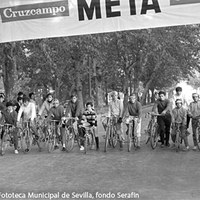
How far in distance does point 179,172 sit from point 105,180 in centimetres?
169

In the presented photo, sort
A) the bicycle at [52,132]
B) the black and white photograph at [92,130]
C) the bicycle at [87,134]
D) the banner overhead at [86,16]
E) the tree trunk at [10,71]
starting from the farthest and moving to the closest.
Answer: the tree trunk at [10,71], the bicycle at [52,132], the bicycle at [87,134], the banner overhead at [86,16], the black and white photograph at [92,130]

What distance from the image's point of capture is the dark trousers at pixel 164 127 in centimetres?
1052

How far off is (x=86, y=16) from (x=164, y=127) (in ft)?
14.7

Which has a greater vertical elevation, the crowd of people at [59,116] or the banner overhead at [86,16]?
the banner overhead at [86,16]

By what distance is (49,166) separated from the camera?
28.2ft

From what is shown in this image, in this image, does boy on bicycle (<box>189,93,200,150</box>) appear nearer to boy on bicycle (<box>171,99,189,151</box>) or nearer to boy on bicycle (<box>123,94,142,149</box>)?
boy on bicycle (<box>171,99,189,151</box>)

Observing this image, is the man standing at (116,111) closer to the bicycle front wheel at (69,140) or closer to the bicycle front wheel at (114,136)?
the bicycle front wheel at (114,136)

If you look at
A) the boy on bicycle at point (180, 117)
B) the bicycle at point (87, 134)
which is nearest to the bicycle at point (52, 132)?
the bicycle at point (87, 134)

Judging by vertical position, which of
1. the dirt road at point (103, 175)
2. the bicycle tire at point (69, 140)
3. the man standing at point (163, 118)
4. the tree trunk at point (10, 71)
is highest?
Answer: the tree trunk at point (10, 71)

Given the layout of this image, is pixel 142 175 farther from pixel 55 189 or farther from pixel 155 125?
pixel 155 125

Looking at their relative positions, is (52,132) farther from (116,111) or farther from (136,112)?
(136,112)

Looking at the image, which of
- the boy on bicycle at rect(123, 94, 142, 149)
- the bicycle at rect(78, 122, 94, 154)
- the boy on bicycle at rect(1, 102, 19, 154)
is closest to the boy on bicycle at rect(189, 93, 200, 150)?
the boy on bicycle at rect(123, 94, 142, 149)

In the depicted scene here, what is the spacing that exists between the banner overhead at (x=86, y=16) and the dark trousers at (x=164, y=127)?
3809 mm

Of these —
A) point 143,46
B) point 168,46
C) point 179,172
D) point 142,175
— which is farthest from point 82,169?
point 168,46
